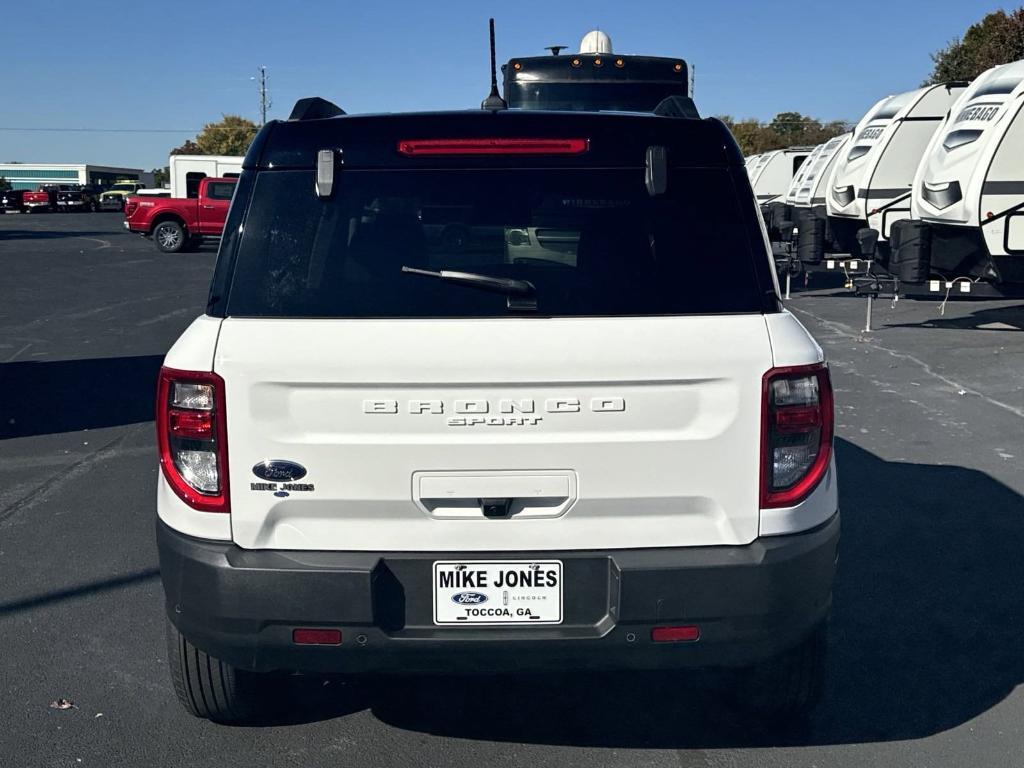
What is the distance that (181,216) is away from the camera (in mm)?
30125

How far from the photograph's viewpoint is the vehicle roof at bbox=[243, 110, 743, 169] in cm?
320

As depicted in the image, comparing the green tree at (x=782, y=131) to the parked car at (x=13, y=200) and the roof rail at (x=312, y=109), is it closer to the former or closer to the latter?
the parked car at (x=13, y=200)

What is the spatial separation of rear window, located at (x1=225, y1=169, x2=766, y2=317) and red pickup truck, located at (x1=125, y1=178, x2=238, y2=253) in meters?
28.0

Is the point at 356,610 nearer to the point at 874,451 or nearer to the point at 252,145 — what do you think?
the point at 252,145

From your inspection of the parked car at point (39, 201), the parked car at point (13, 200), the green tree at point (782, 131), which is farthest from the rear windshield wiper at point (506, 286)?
the green tree at point (782, 131)

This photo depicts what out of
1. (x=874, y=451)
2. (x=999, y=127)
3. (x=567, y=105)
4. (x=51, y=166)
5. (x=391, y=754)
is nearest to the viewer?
(x=391, y=754)

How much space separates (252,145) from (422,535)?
4.13 ft

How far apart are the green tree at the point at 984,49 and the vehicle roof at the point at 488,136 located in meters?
33.1

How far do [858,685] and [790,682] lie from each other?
2.05 feet

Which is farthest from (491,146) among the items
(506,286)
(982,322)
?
(982,322)

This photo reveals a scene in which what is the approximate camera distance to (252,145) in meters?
3.32

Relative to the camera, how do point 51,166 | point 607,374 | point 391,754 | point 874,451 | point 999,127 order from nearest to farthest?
point 607,374
point 391,754
point 874,451
point 999,127
point 51,166

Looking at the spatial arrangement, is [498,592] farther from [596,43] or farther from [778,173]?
[778,173]

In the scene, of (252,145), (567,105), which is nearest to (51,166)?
(567,105)
